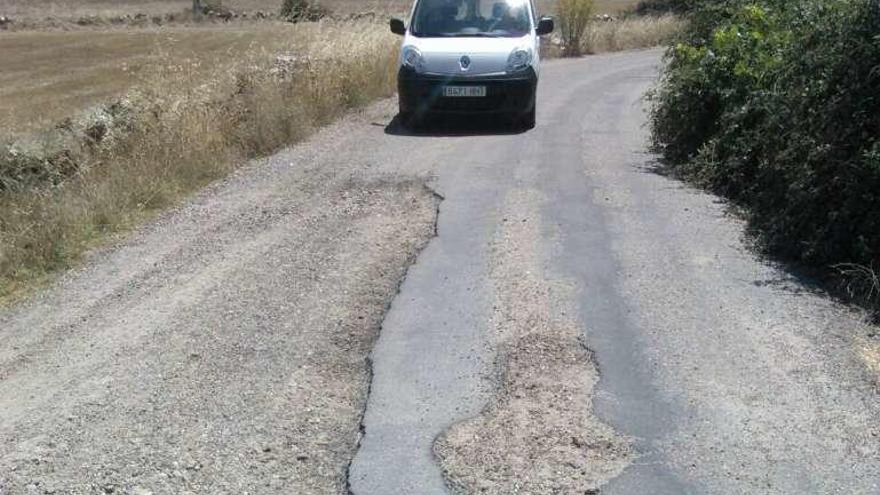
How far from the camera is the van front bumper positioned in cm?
1346

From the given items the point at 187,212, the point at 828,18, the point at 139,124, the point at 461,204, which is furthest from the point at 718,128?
the point at 139,124

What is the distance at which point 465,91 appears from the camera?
44.2ft

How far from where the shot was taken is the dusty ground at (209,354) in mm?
4680

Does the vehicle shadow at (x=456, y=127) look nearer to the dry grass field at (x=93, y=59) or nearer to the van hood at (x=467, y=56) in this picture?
the van hood at (x=467, y=56)

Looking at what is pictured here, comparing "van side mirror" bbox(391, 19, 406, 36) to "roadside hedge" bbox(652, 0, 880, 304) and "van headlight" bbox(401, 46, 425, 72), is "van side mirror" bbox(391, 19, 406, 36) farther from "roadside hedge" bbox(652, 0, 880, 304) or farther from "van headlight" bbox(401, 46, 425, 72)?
"roadside hedge" bbox(652, 0, 880, 304)

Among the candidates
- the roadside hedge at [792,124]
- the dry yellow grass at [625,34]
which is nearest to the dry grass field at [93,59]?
the roadside hedge at [792,124]

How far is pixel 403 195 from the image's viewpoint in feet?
31.8

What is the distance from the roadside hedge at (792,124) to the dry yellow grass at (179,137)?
4.87m

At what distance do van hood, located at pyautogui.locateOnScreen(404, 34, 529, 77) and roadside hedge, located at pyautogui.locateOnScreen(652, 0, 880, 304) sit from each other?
2.76 m

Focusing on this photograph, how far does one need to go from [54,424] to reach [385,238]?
357cm

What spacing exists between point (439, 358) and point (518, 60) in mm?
8449

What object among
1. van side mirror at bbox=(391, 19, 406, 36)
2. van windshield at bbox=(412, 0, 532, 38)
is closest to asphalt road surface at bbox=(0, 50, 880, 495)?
van windshield at bbox=(412, 0, 532, 38)

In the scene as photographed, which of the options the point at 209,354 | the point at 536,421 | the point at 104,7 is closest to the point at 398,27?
the point at 209,354

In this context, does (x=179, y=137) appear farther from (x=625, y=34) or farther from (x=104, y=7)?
(x=104, y=7)
